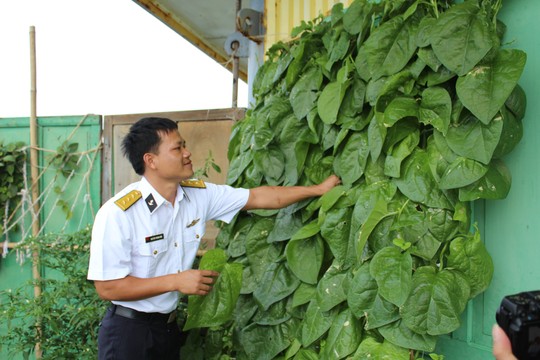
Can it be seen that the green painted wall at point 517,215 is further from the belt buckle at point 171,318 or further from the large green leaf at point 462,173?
the belt buckle at point 171,318

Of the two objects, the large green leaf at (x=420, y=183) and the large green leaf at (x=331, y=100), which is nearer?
the large green leaf at (x=420, y=183)

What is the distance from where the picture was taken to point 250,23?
2654 mm

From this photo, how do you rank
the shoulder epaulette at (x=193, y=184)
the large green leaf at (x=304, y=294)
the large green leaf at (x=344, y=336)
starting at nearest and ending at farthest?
1. the large green leaf at (x=344, y=336)
2. the large green leaf at (x=304, y=294)
3. the shoulder epaulette at (x=193, y=184)

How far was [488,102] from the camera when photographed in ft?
4.09

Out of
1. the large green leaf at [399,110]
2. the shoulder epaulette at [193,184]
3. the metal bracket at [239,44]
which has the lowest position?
the shoulder epaulette at [193,184]

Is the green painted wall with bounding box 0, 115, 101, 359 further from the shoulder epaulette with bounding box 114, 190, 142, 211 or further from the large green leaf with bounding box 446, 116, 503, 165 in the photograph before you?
the large green leaf with bounding box 446, 116, 503, 165

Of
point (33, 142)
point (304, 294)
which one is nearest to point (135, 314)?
point (304, 294)

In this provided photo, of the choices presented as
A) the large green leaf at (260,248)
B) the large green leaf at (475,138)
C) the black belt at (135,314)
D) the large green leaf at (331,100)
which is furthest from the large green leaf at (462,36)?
the black belt at (135,314)

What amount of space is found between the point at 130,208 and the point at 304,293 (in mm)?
625

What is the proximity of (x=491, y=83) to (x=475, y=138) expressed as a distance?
0.42 feet

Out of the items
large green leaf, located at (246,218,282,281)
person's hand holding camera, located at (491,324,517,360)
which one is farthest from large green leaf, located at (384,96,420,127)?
person's hand holding camera, located at (491,324,517,360)

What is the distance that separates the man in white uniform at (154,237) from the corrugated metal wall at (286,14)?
2.80 feet

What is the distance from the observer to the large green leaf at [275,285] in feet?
5.74

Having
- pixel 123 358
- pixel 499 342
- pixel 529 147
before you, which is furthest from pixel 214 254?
pixel 499 342
